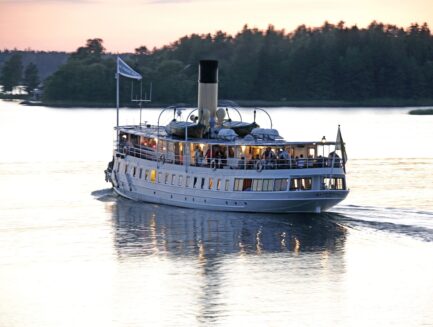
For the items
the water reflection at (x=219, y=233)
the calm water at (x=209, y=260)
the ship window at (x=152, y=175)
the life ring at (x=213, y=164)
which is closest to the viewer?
the calm water at (x=209, y=260)

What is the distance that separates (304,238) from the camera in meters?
56.8

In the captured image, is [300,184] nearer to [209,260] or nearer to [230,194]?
[230,194]

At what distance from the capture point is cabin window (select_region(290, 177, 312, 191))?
59781mm

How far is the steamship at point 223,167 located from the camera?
197 feet

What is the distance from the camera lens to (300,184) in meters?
59.9

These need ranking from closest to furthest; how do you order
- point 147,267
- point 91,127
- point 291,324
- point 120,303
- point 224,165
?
1. point 291,324
2. point 120,303
3. point 147,267
4. point 224,165
5. point 91,127

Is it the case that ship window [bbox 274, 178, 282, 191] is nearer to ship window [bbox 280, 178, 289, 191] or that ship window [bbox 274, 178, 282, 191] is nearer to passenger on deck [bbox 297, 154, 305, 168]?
ship window [bbox 280, 178, 289, 191]

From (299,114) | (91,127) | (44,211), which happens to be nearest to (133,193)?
(44,211)

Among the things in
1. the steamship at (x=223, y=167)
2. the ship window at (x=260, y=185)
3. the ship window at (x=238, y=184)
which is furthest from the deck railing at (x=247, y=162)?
the ship window at (x=238, y=184)

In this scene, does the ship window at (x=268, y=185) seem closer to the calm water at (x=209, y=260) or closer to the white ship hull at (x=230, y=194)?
the white ship hull at (x=230, y=194)

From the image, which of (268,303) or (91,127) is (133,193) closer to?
(268,303)

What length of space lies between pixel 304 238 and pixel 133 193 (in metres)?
14.2

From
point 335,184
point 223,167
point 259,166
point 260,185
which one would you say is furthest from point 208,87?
point 335,184

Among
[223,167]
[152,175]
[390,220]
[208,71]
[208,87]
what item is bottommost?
[390,220]
